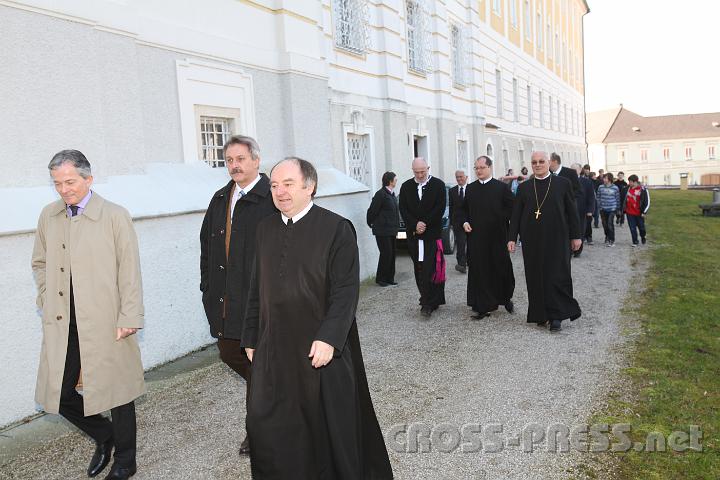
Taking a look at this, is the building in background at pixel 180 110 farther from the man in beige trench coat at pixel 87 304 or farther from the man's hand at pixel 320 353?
the man's hand at pixel 320 353

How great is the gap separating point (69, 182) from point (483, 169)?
5.67m

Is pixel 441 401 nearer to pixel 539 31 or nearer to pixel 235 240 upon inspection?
pixel 235 240

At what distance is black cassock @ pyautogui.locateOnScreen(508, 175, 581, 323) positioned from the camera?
730 cm

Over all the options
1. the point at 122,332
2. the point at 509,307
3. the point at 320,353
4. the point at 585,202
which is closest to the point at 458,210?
the point at 509,307

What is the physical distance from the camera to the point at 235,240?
4.07 metres

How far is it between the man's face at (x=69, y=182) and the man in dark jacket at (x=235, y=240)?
0.86 meters

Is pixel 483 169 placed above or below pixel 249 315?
above

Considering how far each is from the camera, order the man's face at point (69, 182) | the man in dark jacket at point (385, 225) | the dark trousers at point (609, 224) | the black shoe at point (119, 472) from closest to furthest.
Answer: the man's face at point (69, 182)
the black shoe at point (119, 472)
the man in dark jacket at point (385, 225)
the dark trousers at point (609, 224)

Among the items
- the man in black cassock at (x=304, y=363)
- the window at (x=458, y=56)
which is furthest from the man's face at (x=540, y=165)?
the window at (x=458, y=56)

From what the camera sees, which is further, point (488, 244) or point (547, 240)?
point (488, 244)

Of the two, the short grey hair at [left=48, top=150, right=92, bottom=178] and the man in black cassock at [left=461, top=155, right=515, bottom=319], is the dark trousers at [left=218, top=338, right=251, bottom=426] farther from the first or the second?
the man in black cassock at [left=461, top=155, right=515, bottom=319]

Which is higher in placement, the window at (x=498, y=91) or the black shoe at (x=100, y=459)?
the window at (x=498, y=91)

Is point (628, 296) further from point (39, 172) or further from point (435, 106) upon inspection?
point (435, 106)

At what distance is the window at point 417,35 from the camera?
16719 millimetres
